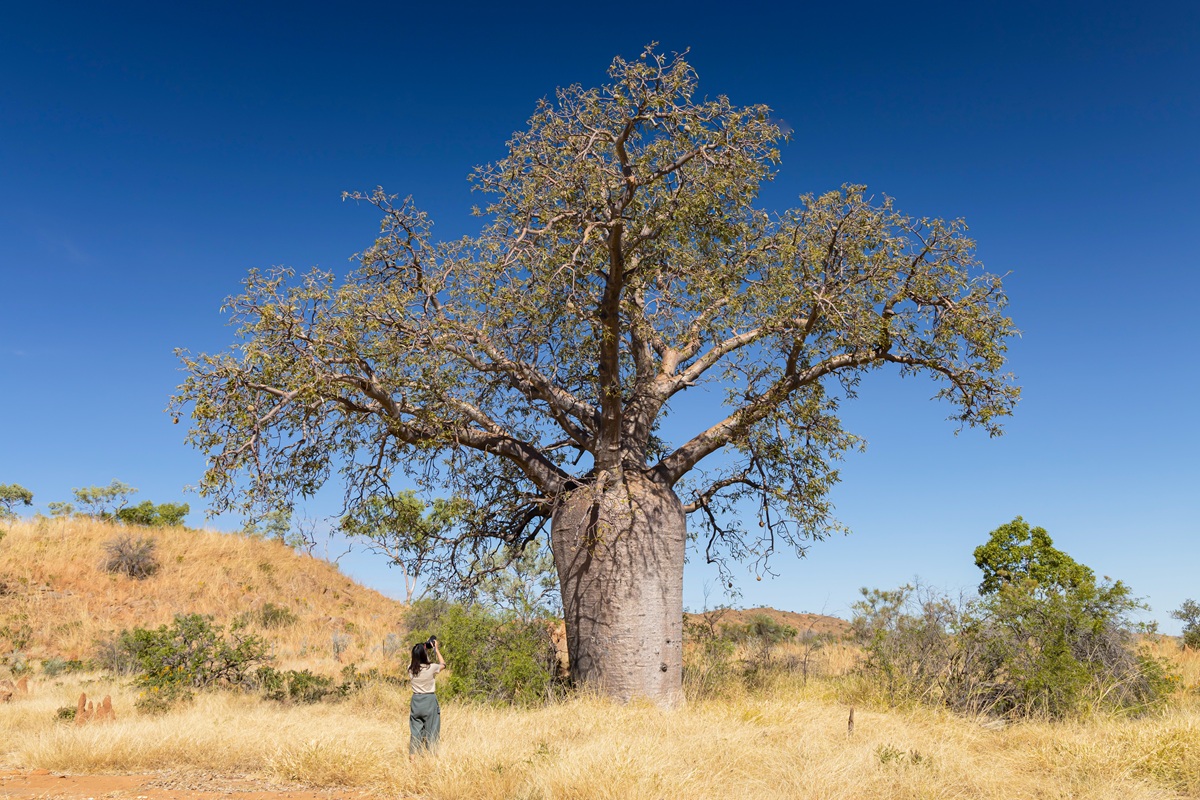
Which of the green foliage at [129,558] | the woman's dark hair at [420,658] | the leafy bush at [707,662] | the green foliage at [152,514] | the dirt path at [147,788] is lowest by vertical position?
the dirt path at [147,788]

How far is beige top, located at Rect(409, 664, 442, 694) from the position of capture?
7262 millimetres

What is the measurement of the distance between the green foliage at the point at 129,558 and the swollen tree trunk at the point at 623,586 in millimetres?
19953

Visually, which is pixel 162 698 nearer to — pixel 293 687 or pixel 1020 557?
pixel 293 687

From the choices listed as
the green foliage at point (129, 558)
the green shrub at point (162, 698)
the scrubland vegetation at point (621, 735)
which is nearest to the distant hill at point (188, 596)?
the green foliage at point (129, 558)

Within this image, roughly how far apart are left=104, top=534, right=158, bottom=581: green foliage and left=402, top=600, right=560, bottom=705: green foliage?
17.4 metres

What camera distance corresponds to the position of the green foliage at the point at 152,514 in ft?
114

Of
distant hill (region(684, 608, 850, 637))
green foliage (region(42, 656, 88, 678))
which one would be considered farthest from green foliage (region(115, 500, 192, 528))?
distant hill (region(684, 608, 850, 637))

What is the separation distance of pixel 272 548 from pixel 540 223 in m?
22.8

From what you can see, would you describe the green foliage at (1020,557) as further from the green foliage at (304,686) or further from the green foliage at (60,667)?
the green foliage at (60,667)

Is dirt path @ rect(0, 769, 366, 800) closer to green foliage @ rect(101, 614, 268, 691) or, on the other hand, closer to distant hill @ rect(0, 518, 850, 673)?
green foliage @ rect(101, 614, 268, 691)

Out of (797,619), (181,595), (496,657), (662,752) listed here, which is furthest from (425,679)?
(797,619)

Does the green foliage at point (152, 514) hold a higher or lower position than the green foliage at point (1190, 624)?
higher

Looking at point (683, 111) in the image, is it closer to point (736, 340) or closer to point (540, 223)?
point (540, 223)

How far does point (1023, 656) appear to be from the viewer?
372 inches
